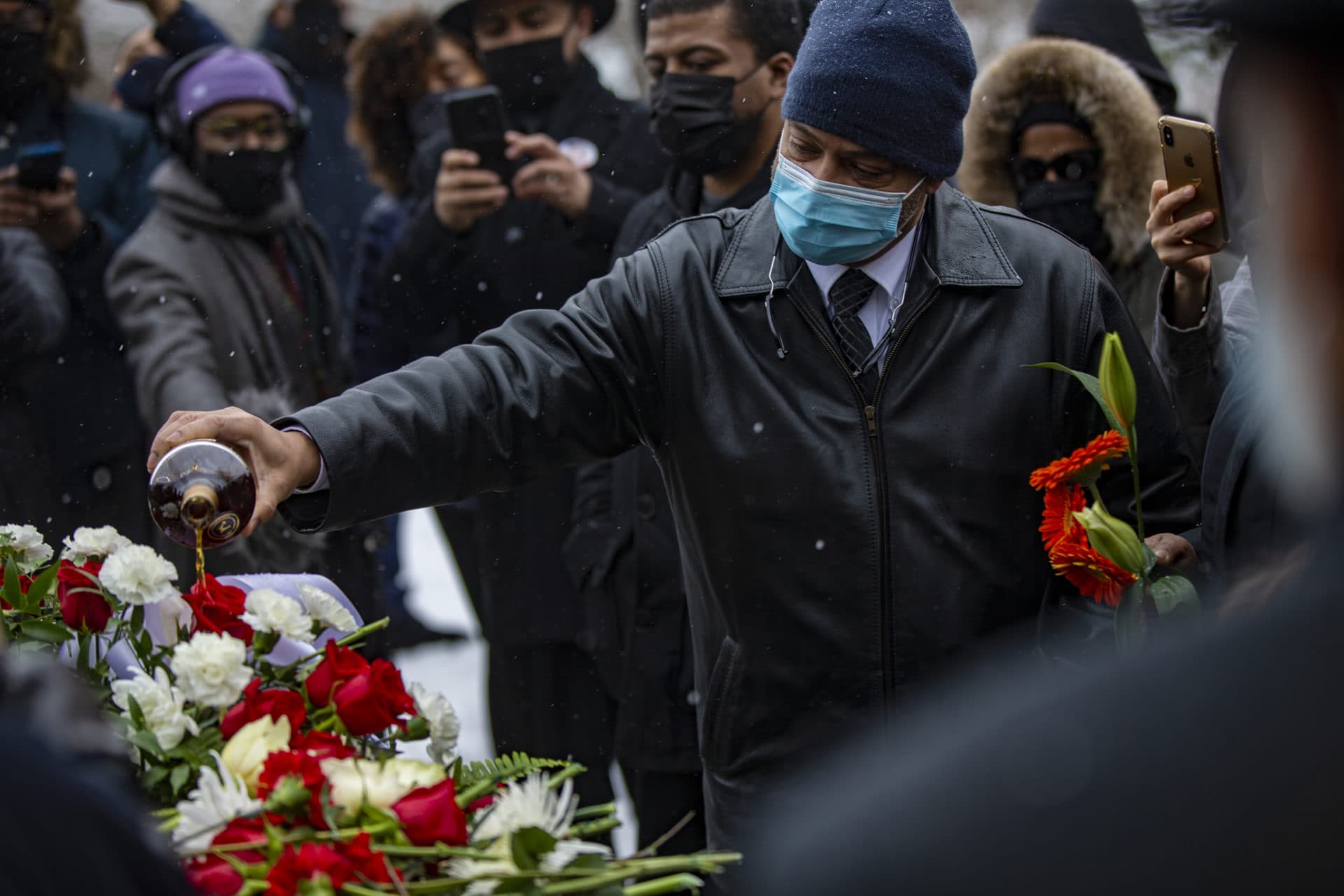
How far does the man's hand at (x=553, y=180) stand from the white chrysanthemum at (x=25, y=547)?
251 centimetres

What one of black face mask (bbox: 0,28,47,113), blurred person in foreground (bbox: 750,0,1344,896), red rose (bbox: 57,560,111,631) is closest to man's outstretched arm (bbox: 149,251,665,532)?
red rose (bbox: 57,560,111,631)

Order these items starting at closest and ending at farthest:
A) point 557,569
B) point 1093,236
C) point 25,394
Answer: point 1093,236 → point 557,569 → point 25,394

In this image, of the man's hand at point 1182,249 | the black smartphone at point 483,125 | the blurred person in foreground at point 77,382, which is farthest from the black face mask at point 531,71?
the man's hand at point 1182,249

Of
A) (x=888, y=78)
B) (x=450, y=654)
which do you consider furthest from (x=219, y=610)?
(x=450, y=654)

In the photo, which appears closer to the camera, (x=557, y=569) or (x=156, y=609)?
(x=156, y=609)

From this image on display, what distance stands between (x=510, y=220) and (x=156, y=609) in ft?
9.42

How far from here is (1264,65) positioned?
1134mm

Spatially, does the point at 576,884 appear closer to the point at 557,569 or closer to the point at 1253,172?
the point at 1253,172

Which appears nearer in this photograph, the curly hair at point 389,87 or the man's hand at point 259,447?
the man's hand at point 259,447

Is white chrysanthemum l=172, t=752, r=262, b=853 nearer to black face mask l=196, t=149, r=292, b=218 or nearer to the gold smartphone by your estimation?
the gold smartphone

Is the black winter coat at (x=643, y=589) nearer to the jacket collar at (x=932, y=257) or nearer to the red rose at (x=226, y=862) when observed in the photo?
the jacket collar at (x=932, y=257)

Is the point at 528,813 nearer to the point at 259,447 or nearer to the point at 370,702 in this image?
the point at 370,702

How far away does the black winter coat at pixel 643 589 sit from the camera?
370 cm

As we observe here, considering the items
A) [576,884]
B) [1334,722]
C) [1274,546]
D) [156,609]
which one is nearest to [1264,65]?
[1274,546]
